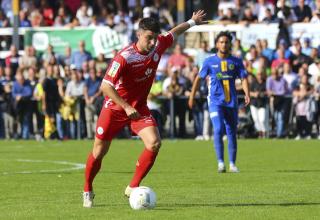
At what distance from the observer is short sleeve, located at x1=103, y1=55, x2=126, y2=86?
37.6 feet

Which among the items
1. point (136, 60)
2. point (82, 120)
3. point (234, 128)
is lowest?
point (82, 120)

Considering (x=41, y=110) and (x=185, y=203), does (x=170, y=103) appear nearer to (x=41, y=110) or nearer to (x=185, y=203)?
(x=41, y=110)

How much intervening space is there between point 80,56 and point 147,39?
1901 centimetres

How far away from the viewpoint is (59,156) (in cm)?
2112

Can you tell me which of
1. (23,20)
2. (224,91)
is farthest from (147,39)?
(23,20)

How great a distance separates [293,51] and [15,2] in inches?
371

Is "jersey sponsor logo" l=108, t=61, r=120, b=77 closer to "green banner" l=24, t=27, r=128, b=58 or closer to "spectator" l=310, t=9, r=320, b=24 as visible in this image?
"spectator" l=310, t=9, r=320, b=24

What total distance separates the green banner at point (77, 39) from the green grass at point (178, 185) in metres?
8.38

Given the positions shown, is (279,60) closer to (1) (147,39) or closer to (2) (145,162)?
(2) (145,162)

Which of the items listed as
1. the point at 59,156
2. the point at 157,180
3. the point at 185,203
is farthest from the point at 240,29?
the point at 185,203

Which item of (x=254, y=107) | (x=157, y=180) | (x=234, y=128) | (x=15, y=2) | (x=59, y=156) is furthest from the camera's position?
(x=15, y=2)

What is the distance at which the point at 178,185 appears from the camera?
1426 cm

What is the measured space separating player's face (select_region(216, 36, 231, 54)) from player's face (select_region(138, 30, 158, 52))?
5417 mm

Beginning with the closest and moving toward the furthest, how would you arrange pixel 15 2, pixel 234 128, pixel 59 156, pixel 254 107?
pixel 234 128, pixel 59 156, pixel 254 107, pixel 15 2
